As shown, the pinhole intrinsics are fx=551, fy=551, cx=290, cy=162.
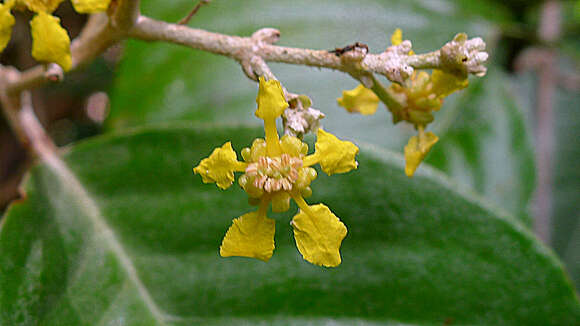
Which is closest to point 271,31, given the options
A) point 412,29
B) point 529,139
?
point 412,29

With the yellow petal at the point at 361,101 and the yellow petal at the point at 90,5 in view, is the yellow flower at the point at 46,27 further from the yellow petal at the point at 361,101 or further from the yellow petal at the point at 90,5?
the yellow petal at the point at 361,101

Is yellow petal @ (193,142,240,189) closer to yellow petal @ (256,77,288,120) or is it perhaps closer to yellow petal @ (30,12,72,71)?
yellow petal @ (256,77,288,120)

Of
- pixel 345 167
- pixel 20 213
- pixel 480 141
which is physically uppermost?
pixel 480 141

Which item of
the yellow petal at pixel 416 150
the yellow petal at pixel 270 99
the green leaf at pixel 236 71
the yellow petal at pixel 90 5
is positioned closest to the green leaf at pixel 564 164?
the green leaf at pixel 236 71

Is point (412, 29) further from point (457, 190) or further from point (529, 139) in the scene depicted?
point (457, 190)

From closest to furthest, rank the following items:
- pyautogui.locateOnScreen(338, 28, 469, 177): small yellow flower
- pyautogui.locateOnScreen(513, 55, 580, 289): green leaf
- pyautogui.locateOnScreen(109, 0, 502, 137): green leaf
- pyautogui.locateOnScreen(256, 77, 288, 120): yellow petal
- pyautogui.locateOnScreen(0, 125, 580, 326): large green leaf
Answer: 1. pyautogui.locateOnScreen(256, 77, 288, 120): yellow petal
2. pyautogui.locateOnScreen(338, 28, 469, 177): small yellow flower
3. pyautogui.locateOnScreen(0, 125, 580, 326): large green leaf
4. pyautogui.locateOnScreen(109, 0, 502, 137): green leaf
5. pyautogui.locateOnScreen(513, 55, 580, 289): green leaf

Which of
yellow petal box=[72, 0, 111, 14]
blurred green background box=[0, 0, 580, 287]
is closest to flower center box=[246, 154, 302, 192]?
yellow petal box=[72, 0, 111, 14]

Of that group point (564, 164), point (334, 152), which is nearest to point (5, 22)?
point (334, 152)

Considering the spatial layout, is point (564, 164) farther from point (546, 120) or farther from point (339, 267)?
point (339, 267)
